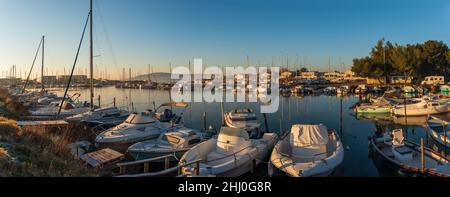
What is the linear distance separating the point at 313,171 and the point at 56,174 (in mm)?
8903

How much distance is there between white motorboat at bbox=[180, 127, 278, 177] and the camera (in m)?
12.1

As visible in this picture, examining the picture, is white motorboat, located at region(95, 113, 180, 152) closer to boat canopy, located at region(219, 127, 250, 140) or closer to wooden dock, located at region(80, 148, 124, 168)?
wooden dock, located at region(80, 148, 124, 168)

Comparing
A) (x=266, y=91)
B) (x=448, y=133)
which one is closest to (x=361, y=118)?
(x=448, y=133)

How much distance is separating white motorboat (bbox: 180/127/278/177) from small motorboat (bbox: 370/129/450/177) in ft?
21.2

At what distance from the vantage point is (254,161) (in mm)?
13453

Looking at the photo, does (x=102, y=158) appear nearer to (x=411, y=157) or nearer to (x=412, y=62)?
(x=411, y=157)

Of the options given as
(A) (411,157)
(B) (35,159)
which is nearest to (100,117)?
(B) (35,159)

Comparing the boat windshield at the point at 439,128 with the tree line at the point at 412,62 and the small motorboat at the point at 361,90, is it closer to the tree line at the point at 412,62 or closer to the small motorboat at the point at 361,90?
the small motorboat at the point at 361,90

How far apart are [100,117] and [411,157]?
2202 centimetres

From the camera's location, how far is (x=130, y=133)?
18062 mm

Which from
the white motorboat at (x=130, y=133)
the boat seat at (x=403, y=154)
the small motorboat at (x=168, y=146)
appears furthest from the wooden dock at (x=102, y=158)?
the boat seat at (x=403, y=154)

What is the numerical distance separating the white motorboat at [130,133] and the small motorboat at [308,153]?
8905 millimetres

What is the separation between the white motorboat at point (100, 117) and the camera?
74.2 feet

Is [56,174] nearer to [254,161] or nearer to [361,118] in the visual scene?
[254,161]
